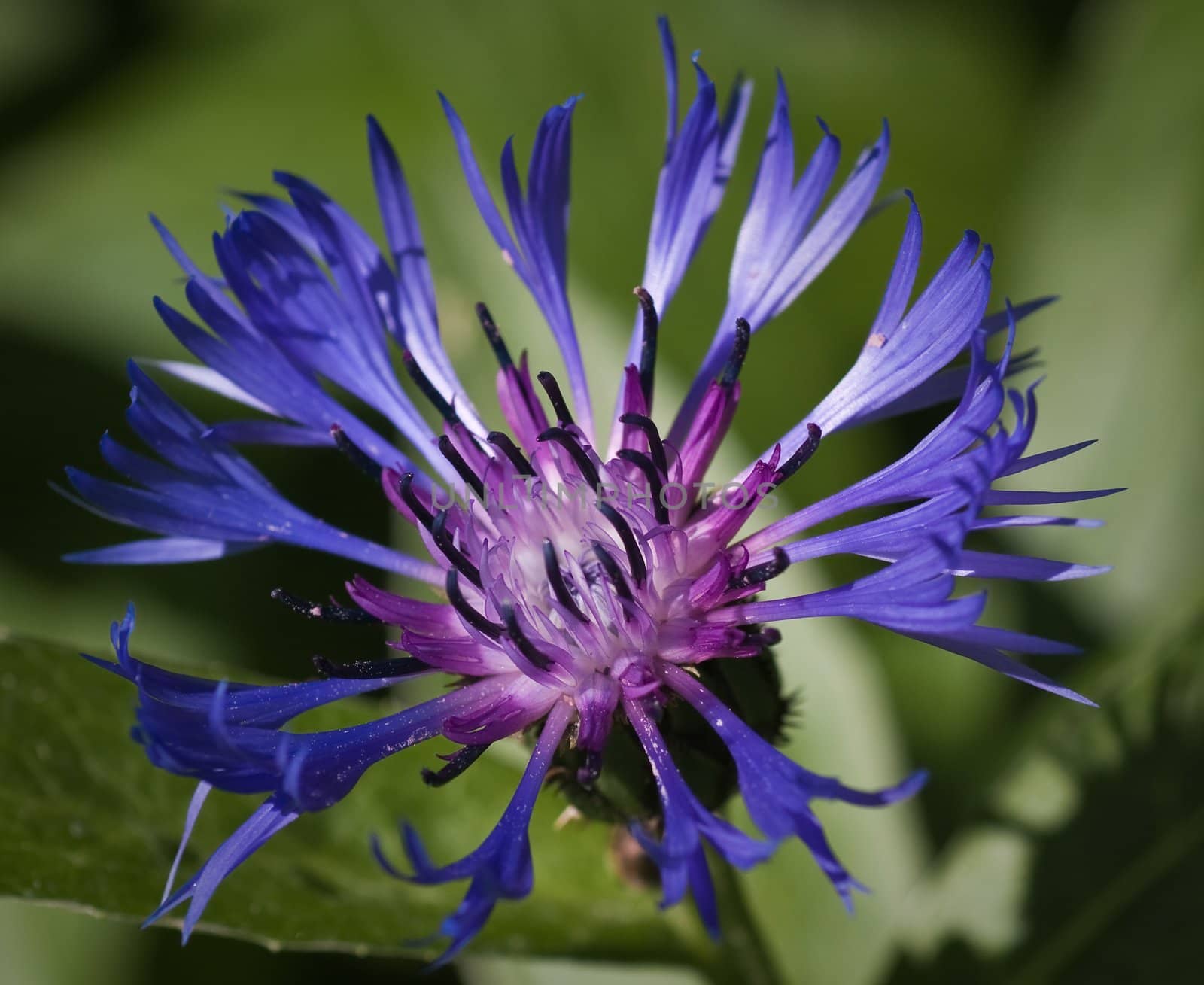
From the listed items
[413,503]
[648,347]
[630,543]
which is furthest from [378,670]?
[648,347]

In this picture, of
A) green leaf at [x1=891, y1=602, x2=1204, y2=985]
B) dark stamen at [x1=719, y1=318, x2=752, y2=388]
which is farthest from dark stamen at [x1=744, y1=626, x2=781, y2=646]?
green leaf at [x1=891, y1=602, x2=1204, y2=985]

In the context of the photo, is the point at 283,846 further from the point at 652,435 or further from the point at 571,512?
the point at 652,435

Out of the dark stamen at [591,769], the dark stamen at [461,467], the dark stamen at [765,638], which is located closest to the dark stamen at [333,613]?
the dark stamen at [461,467]

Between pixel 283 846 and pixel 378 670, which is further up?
pixel 378 670

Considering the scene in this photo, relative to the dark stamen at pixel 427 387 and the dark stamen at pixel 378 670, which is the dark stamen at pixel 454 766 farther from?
the dark stamen at pixel 427 387

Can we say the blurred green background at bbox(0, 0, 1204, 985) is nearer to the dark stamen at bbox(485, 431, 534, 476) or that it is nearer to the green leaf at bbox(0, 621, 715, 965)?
the green leaf at bbox(0, 621, 715, 965)

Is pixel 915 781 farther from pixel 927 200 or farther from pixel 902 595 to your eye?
pixel 927 200
